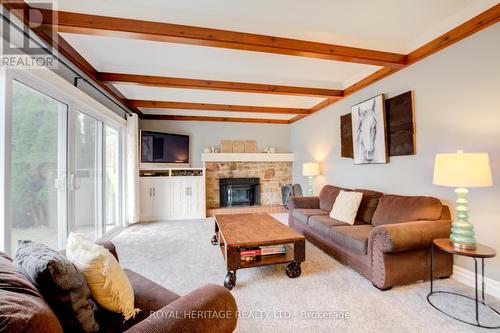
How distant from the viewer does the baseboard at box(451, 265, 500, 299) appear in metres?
1.91

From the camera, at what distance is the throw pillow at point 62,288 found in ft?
2.71

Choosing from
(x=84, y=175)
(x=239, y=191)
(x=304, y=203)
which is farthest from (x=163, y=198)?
(x=304, y=203)

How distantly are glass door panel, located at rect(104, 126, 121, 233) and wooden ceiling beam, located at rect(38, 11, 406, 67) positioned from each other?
7.02 feet

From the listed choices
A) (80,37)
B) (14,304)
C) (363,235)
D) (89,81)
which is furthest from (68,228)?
(363,235)

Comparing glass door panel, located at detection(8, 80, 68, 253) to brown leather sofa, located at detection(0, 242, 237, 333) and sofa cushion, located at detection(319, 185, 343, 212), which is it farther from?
sofa cushion, located at detection(319, 185, 343, 212)

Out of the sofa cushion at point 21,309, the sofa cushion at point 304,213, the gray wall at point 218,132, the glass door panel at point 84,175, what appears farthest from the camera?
the gray wall at point 218,132

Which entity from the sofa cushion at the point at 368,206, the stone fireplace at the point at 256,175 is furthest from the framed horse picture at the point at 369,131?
the stone fireplace at the point at 256,175

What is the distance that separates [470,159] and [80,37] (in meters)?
3.73

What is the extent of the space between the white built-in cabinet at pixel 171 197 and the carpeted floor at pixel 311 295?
184 centimetres

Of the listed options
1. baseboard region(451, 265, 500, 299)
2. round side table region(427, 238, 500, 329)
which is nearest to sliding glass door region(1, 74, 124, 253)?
round side table region(427, 238, 500, 329)

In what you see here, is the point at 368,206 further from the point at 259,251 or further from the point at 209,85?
the point at 209,85

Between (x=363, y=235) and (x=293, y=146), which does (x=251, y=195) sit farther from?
(x=363, y=235)

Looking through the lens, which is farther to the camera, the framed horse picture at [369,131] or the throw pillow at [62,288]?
the framed horse picture at [369,131]

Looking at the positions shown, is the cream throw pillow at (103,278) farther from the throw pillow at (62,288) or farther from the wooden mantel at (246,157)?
the wooden mantel at (246,157)
